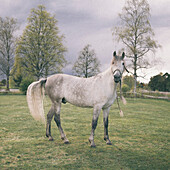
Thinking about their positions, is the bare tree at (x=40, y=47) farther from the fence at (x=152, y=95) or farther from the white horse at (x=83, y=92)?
the white horse at (x=83, y=92)

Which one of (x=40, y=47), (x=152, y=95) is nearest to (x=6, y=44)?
(x=40, y=47)

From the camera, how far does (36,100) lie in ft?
16.3

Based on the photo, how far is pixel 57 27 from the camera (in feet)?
96.0

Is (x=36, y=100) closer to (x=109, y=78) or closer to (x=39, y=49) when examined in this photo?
(x=109, y=78)

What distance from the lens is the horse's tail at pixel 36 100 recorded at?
4.88m

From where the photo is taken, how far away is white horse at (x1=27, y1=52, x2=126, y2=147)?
4461 mm

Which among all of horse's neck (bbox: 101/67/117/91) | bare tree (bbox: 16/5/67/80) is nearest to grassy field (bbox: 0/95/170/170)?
horse's neck (bbox: 101/67/117/91)

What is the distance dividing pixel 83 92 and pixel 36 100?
1389 mm

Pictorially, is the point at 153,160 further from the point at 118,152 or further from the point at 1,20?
the point at 1,20

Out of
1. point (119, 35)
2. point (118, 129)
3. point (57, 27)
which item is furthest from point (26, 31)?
point (118, 129)

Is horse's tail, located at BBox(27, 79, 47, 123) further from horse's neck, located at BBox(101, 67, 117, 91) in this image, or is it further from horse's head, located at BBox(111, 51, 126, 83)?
horse's head, located at BBox(111, 51, 126, 83)

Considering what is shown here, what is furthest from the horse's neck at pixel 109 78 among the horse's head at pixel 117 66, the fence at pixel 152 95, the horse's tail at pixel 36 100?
the fence at pixel 152 95

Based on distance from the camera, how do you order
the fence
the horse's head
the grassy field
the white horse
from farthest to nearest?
the fence, the white horse, the horse's head, the grassy field

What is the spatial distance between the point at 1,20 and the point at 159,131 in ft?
110
